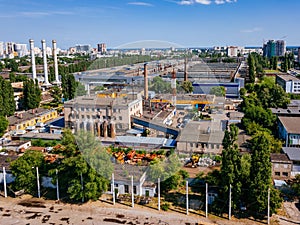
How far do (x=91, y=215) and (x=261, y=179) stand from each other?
2061 mm

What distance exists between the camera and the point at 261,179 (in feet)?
10.8

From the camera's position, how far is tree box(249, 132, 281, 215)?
3.28 meters

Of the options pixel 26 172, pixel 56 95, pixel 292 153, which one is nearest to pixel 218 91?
pixel 56 95

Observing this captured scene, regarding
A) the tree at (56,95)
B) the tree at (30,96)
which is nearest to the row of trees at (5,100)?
the tree at (30,96)

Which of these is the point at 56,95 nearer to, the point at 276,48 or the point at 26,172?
the point at 26,172

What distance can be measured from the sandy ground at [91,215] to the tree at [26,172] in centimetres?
23

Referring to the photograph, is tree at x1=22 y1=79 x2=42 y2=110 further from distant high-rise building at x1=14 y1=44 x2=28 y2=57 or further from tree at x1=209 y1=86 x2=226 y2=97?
distant high-rise building at x1=14 y1=44 x2=28 y2=57

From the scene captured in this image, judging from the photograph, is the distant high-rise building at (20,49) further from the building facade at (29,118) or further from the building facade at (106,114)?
the building facade at (106,114)

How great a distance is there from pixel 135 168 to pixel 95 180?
73 cm

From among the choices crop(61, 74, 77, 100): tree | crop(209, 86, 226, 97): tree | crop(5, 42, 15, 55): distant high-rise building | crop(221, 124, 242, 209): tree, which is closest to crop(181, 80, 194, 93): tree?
crop(209, 86, 226, 97): tree

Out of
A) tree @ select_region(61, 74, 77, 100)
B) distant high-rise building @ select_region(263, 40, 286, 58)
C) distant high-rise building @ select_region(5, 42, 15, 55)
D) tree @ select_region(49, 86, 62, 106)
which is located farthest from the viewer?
distant high-rise building @ select_region(5, 42, 15, 55)

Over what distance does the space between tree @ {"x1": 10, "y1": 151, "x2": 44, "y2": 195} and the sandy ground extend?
0.23 metres

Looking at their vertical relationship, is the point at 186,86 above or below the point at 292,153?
above

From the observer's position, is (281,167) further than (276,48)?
No
